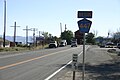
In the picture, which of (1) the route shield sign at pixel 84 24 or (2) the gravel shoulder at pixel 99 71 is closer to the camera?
(1) the route shield sign at pixel 84 24

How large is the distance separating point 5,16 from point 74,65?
53920mm

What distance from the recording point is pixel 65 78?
56.6 feet

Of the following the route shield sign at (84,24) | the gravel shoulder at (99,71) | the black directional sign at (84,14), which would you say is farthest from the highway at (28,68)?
the black directional sign at (84,14)

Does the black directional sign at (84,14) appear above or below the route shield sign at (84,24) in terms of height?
above

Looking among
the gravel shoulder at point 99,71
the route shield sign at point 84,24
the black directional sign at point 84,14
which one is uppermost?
the black directional sign at point 84,14

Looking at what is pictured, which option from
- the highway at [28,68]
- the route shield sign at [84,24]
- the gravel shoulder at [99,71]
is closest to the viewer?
the route shield sign at [84,24]

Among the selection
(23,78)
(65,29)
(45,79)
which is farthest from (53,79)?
(65,29)

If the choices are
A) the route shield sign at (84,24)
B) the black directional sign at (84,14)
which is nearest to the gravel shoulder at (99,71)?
the route shield sign at (84,24)

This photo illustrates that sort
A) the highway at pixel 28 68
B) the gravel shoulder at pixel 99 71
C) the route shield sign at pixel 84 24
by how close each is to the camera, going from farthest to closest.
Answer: the gravel shoulder at pixel 99 71, the highway at pixel 28 68, the route shield sign at pixel 84 24

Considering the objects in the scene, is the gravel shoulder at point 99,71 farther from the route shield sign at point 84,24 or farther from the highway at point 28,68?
the route shield sign at point 84,24

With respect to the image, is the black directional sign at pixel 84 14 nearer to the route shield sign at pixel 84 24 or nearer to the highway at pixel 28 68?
the route shield sign at pixel 84 24

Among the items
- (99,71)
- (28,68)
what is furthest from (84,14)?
(28,68)

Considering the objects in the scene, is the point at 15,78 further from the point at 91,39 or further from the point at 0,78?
the point at 91,39

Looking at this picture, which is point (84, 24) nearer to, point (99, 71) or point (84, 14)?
point (84, 14)
